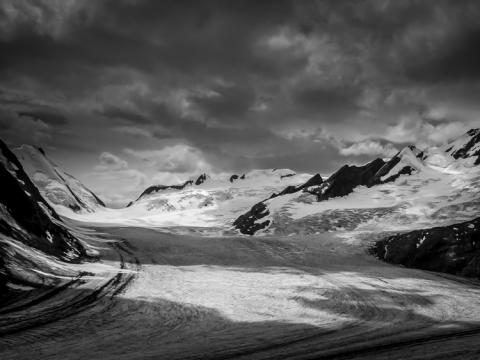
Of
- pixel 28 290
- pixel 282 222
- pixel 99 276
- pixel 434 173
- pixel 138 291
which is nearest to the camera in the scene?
pixel 28 290

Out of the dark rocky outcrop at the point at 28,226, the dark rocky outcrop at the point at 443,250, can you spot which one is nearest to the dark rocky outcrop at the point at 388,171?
the dark rocky outcrop at the point at 443,250

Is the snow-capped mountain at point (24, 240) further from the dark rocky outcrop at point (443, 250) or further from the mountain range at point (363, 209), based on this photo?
the dark rocky outcrop at point (443, 250)

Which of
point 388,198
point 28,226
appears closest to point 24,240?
point 28,226

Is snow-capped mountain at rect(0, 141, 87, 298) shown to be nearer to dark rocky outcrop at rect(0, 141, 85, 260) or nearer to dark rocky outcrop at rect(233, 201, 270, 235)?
dark rocky outcrop at rect(0, 141, 85, 260)

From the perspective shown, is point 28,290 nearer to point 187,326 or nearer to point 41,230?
point 187,326

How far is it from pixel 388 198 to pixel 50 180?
429 feet

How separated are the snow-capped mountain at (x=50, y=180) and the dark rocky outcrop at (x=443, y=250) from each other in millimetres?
130037

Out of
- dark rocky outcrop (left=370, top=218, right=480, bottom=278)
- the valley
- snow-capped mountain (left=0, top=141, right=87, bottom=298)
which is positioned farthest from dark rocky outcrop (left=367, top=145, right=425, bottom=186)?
snow-capped mountain (left=0, top=141, right=87, bottom=298)

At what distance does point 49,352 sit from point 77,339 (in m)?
1.14

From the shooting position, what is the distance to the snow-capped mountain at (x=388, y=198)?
2231 inches

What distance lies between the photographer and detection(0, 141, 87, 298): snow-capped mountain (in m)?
13.7

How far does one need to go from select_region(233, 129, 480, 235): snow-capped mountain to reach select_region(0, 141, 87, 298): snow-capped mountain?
41.3 meters

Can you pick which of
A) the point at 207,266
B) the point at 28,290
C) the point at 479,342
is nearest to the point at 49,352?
→ the point at 28,290

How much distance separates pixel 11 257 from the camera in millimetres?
14352
